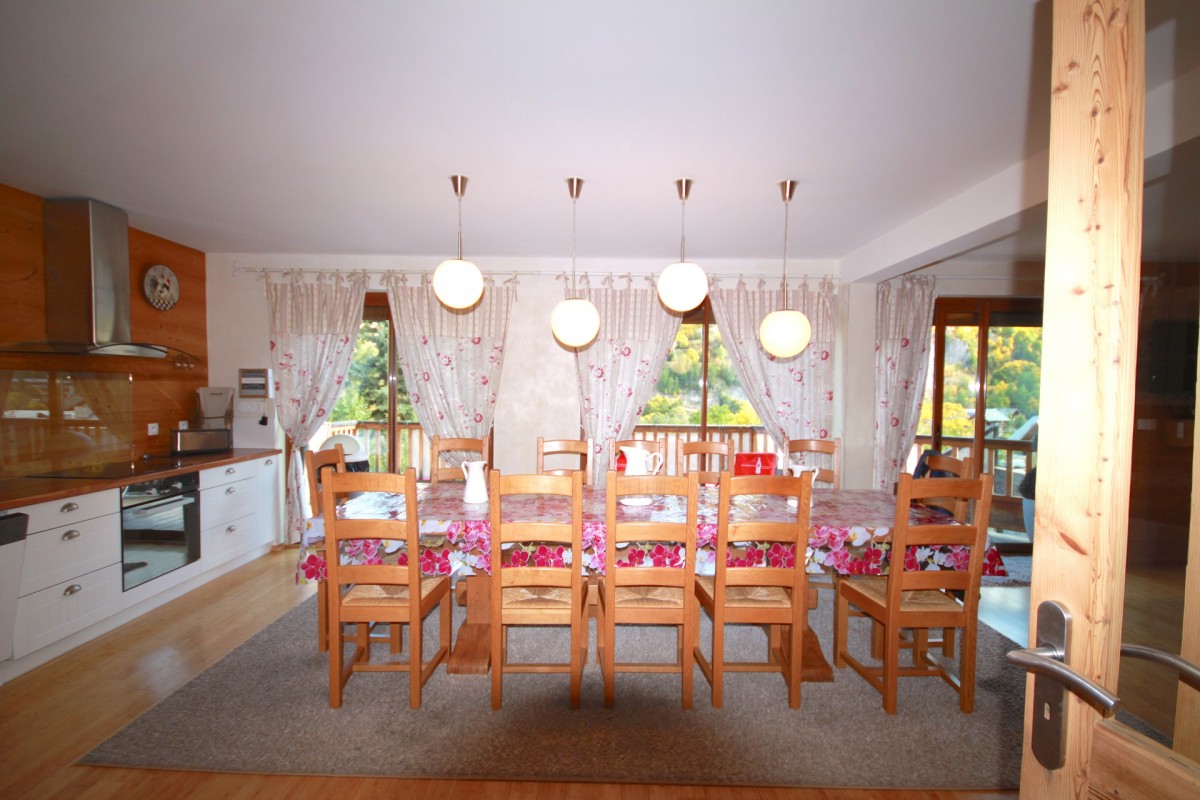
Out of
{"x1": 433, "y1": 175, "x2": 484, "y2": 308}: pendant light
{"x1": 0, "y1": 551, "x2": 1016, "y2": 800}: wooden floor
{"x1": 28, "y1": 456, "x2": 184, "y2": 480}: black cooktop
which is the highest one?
{"x1": 433, "y1": 175, "x2": 484, "y2": 308}: pendant light

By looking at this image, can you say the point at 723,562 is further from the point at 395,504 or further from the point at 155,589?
the point at 155,589

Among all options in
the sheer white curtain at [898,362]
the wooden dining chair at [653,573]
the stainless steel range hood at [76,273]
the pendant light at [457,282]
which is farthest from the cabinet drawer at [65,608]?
the sheer white curtain at [898,362]

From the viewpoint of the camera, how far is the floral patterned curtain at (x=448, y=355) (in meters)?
4.48

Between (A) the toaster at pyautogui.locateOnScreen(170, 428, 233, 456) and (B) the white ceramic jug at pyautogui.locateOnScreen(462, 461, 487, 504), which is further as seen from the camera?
(A) the toaster at pyautogui.locateOnScreen(170, 428, 233, 456)

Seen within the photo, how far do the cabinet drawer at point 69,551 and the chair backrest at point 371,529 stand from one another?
1.61 m

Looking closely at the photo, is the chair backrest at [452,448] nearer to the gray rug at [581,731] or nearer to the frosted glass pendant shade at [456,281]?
the frosted glass pendant shade at [456,281]

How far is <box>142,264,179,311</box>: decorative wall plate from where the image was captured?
3.88 m

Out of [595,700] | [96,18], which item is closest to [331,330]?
[96,18]

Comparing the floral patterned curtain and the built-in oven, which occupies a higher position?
the floral patterned curtain

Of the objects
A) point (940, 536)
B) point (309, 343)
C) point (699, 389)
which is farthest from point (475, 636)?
point (309, 343)

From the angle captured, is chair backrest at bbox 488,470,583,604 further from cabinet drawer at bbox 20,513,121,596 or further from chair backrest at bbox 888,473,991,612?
cabinet drawer at bbox 20,513,121,596

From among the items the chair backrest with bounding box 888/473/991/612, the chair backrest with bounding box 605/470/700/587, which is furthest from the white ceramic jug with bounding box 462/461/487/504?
the chair backrest with bounding box 888/473/991/612

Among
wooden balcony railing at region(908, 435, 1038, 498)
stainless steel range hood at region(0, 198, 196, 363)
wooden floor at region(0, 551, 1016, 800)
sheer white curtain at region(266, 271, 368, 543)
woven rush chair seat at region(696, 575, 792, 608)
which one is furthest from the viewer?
wooden balcony railing at region(908, 435, 1038, 498)

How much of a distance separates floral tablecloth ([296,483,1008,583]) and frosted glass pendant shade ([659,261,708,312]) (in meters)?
1.08
